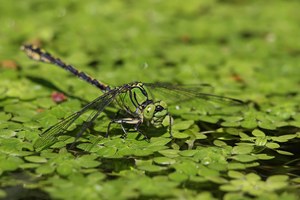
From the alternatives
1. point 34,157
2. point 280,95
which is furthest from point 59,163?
point 280,95

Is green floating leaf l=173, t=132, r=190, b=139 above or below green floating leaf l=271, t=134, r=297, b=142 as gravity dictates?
above

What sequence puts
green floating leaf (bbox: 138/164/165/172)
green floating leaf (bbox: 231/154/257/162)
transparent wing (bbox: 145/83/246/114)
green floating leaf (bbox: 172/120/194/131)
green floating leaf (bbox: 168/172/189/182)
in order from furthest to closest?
transparent wing (bbox: 145/83/246/114)
green floating leaf (bbox: 172/120/194/131)
green floating leaf (bbox: 231/154/257/162)
green floating leaf (bbox: 138/164/165/172)
green floating leaf (bbox: 168/172/189/182)

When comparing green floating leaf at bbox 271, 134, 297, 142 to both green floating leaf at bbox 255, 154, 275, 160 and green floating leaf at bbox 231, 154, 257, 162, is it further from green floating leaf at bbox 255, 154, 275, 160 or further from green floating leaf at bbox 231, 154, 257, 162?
green floating leaf at bbox 231, 154, 257, 162

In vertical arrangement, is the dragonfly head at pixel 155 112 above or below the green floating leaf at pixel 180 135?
above

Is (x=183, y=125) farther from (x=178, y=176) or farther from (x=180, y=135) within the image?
(x=178, y=176)

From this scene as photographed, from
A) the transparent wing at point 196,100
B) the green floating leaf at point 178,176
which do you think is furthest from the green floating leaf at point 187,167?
the transparent wing at point 196,100

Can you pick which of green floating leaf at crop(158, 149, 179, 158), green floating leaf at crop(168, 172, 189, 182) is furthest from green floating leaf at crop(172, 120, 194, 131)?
green floating leaf at crop(168, 172, 189, 182)

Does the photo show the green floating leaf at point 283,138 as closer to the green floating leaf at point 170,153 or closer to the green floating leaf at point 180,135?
the green floating leaf at point 180,135

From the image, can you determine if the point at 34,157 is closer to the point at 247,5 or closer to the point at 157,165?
the point at 157,165
